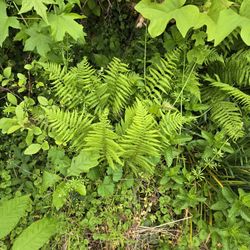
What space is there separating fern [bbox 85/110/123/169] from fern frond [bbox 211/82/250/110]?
755mm

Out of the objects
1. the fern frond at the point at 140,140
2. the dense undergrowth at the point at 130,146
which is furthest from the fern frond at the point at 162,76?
the fern frond at the point at 140,140

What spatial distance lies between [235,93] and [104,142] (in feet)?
2.80

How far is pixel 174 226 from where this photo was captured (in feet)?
8.13

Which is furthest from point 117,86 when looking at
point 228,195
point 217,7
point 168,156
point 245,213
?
point 245,213

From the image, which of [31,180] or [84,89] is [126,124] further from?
[31,180]

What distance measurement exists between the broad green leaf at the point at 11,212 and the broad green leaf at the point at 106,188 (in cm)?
41

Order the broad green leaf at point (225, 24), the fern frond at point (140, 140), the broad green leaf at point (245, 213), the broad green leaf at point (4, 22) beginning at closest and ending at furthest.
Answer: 1. the broad green leaf at point (225, 24)
2. the broad green leaf at point (4, 22)
3. the fern frond at point (140, 140)
4. the broad green leaf at point (245, 213)

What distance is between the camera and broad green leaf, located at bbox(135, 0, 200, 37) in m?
2.05

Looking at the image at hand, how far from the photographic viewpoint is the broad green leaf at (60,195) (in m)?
2.22

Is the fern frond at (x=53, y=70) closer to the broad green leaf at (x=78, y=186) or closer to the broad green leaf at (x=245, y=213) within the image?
the broad green leaf at (x=78, y=186)

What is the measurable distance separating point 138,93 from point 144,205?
681mm

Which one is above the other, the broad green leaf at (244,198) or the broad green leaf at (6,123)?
the broad green leaf at (6,123)

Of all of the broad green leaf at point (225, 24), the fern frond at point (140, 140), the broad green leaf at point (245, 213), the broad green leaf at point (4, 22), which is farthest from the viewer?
the broad green leaf at point (245, 213)

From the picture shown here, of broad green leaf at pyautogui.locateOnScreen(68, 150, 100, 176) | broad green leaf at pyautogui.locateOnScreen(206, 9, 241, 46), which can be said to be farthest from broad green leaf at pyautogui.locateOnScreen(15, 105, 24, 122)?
broad green leaf at pyautogui.locateOnScreen(206, 9, 241, 46)
